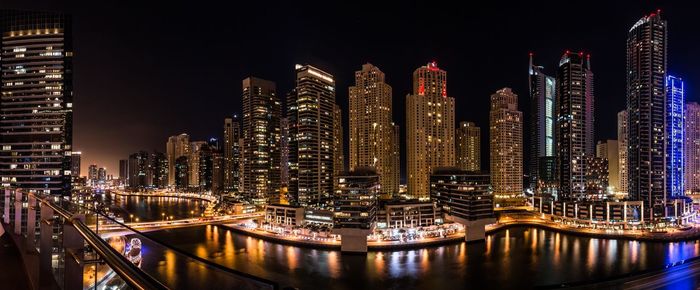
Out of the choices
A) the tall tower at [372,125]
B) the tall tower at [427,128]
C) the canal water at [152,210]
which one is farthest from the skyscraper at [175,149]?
the tall tower at [427,128]

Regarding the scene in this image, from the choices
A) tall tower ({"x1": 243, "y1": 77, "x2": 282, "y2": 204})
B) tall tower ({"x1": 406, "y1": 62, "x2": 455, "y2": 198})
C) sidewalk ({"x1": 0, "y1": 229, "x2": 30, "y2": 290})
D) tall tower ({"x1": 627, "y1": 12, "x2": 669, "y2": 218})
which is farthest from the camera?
tall tower ({"x1": 243, "y1": 77, "x2": 282, "y2": 204})

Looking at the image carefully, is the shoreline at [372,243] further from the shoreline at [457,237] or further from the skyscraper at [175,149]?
the skyscraper at [175,149]

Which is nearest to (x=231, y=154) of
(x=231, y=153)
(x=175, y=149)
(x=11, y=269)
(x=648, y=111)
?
(x=231, y=153)

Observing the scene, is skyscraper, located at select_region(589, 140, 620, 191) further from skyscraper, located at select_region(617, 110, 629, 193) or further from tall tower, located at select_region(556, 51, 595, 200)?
tall tower, located at select_region(556, 51, 595, 200)

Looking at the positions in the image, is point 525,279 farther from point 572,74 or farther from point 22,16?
point 572,74

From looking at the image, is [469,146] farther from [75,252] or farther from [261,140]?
[75,252]

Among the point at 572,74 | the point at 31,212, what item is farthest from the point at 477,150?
the point at 31,212

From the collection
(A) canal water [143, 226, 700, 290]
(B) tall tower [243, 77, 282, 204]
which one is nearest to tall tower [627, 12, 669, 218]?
(A) canal water [143, 226, 700, 290]
